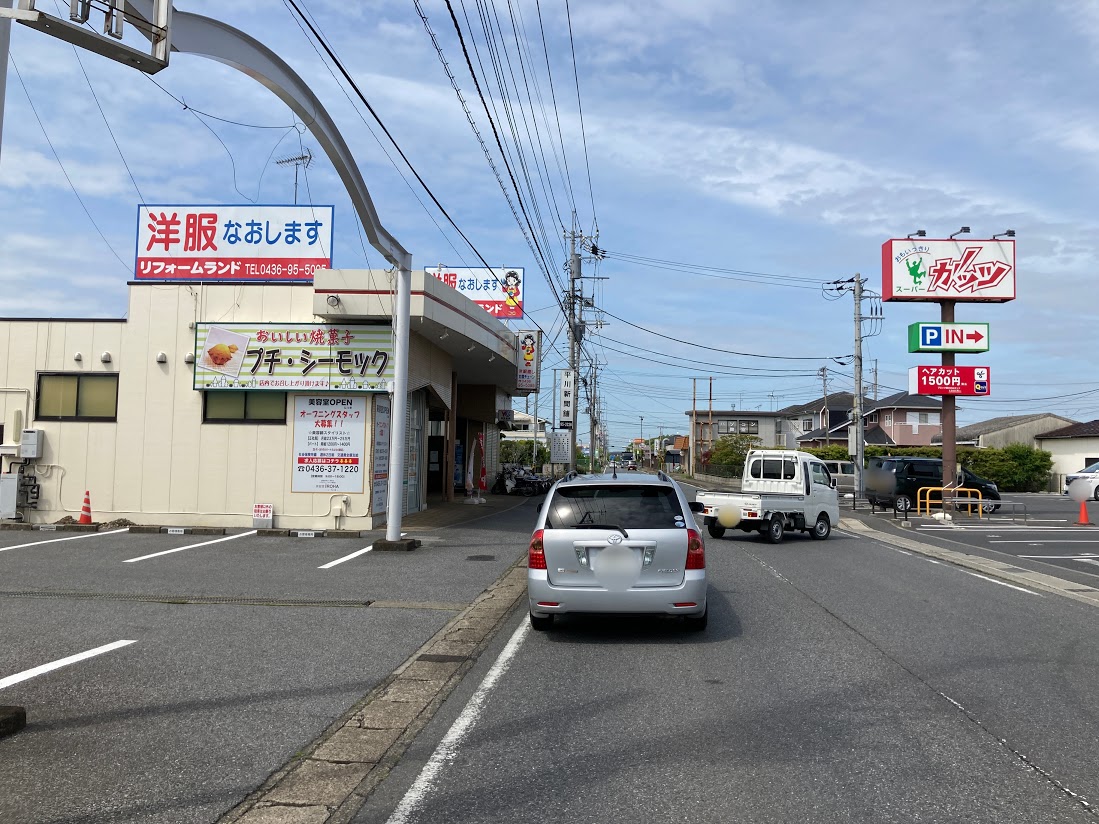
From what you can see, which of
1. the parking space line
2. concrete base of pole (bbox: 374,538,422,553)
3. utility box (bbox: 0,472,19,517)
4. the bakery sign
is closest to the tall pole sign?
the bakery sign

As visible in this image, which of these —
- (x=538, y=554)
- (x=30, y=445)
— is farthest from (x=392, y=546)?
(x=30, y=445)

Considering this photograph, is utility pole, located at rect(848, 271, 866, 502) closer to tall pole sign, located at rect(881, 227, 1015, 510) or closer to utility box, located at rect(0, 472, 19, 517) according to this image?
tall pole sign, located at rect(881, 227, 1015, 510)

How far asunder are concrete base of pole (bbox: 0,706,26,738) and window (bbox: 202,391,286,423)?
44.8 ft

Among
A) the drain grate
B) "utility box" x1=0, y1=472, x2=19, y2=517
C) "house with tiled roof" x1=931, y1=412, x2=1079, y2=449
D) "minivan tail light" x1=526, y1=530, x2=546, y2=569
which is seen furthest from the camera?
"house with tiled roof" x1=931, y1=412, x2=1079, y2=449

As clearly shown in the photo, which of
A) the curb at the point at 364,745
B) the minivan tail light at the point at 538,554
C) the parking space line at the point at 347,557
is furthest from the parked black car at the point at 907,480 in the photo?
the curb at the point at 364,745

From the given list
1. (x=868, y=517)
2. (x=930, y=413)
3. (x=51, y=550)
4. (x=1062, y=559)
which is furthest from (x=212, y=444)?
(x=930, y=413)

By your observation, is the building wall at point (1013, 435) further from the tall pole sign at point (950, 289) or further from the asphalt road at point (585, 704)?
the asphalt road at point (585, 704)

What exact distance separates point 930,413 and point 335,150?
6615 cm

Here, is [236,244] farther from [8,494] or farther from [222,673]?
[222,673]

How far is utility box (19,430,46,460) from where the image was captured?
1842 cm

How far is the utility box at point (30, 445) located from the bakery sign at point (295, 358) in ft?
12.2

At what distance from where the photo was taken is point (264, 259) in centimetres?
2048

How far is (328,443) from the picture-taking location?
60.8 ft

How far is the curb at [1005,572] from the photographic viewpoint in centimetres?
1184
